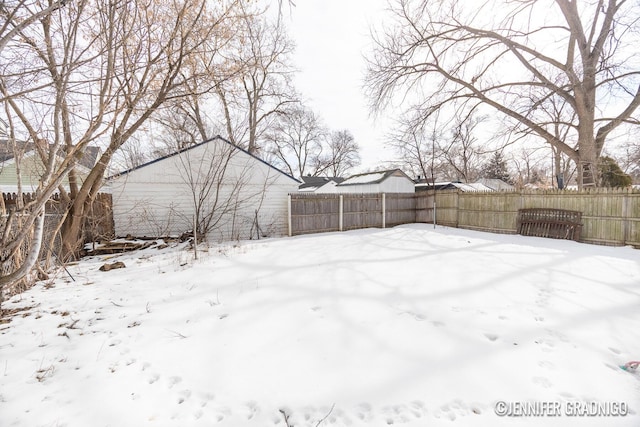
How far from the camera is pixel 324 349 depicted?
8.09ft

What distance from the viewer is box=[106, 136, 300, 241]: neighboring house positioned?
8.27m

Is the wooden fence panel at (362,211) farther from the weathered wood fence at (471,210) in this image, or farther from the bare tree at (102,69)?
the bare tree at (102,69)

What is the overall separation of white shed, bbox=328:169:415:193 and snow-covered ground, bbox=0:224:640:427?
11249 millimetres

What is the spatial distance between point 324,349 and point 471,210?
10.8 meters

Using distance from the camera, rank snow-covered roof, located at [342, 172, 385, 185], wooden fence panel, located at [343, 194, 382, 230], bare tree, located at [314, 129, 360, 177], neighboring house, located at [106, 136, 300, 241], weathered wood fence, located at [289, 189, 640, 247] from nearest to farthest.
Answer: weathered wood fence, located at [289, 189, 640, 247]
neighboring house, located at [106, 136, 300, 241]
wooden fence panel, located at [343, 194, 382, 230]
snow-covered roof, located at [342, 172, 385, 185]
bare tree, located at [314, 129, 360, 177]

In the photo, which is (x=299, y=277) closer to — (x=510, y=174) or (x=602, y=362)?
(x=602, y=362)

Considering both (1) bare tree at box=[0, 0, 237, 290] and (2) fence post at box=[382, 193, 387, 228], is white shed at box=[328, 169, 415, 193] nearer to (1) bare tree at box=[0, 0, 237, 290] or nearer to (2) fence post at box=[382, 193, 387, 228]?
(2) fence post at box=[382, 193, 387, 228]

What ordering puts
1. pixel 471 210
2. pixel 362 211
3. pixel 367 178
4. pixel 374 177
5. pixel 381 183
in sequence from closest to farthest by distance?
pixel 471 210 < pixel 362 211 < pixel 381 183 < pixel 374 177 < pixel 367 178

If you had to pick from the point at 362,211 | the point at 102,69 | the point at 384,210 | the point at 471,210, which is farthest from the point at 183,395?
the point at 471,210

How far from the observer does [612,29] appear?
8.73 m

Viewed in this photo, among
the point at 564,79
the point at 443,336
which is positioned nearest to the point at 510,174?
the point at 564,79

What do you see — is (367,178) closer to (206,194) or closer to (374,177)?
(374,177)

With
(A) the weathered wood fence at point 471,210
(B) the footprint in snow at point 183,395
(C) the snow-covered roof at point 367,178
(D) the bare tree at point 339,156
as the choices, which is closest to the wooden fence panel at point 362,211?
(A) the weathered wood fence at point 471,210

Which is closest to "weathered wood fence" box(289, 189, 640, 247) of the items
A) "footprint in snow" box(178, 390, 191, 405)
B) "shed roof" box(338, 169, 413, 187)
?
"shed roof" box(338, 169, 413, 187)
